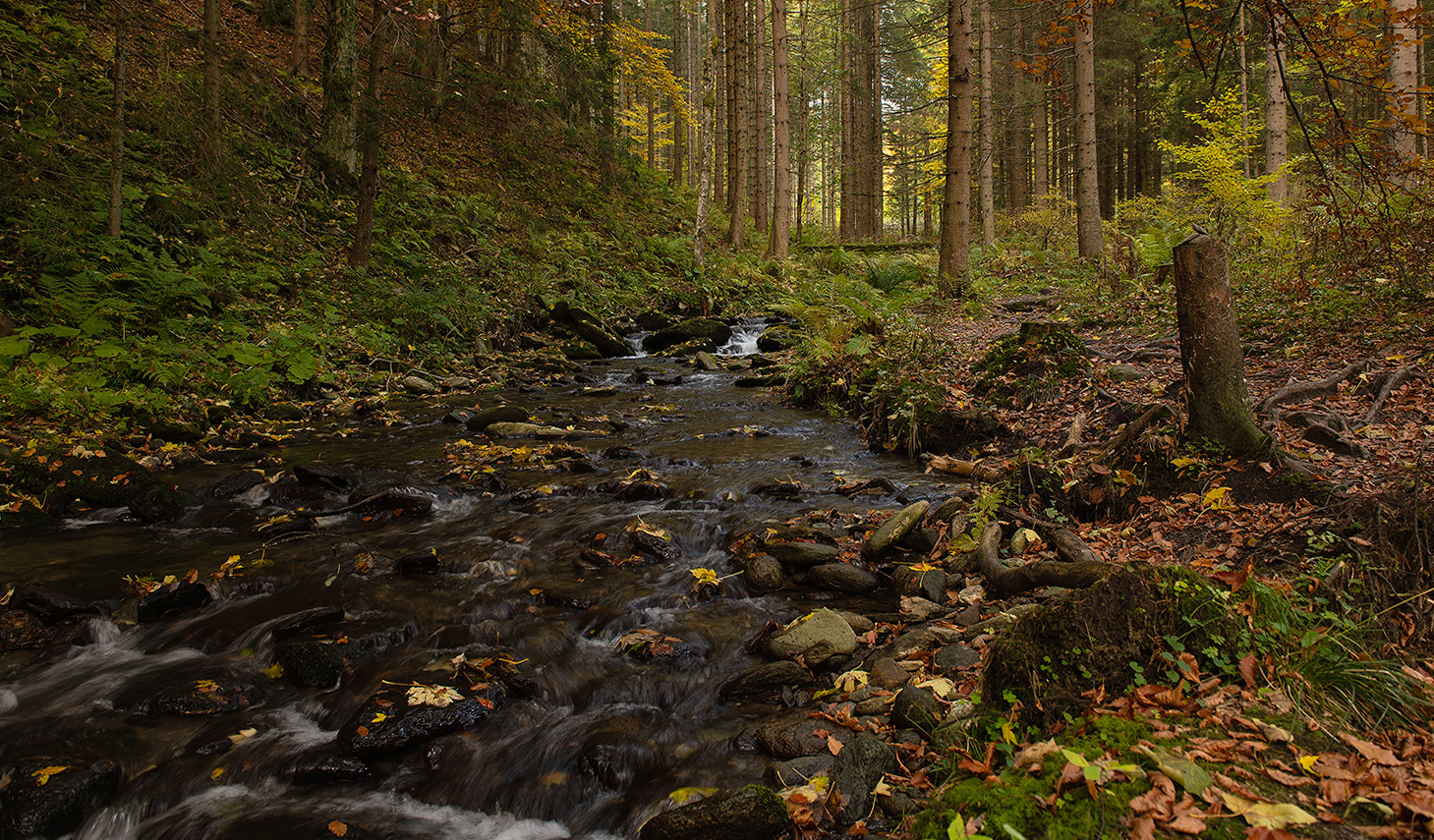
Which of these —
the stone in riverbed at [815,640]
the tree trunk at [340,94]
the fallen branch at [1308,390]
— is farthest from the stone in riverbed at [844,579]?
the tree trunk at [340,94]

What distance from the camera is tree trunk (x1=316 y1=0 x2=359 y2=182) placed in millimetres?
12727

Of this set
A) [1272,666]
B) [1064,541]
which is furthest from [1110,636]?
[1064,541]

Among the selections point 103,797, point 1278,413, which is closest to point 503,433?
point 103,797

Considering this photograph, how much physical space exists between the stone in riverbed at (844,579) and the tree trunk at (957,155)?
382 inches

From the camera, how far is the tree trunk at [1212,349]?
4254 millimetres

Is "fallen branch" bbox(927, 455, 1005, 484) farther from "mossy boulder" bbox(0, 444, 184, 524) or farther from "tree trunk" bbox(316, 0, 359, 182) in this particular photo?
"tree trunk" bbox(316, 0, 359, 182)

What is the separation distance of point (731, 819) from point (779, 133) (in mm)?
20832

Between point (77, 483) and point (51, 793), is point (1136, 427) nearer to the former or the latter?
point (51, 793)

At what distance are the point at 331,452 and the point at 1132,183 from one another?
117 feet

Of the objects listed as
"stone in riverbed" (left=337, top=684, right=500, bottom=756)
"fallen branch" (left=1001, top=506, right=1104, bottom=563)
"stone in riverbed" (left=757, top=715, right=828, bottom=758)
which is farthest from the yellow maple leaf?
"fallen branch" (left=1001, top=506, right=1104, bottom=563)

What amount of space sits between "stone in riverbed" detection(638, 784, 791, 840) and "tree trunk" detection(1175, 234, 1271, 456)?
3762 millimetres

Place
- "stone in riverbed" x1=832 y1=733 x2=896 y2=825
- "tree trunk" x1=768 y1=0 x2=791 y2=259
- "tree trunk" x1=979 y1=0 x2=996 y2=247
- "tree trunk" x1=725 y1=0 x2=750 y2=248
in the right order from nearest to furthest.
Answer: "stone in riverbed" x1=832 y1=733 x2=896 y2=825 < "tree trunk" x1=979 y1=0 x2=996 y2=247 < "tree trunk" x1=768 y1=0 x2=791 y2=259 < "tree trunk" x1=725 y1=0 x2=750 y2=248

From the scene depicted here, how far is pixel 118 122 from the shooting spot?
7988mm

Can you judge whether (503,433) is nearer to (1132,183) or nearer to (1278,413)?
(1278,413)
